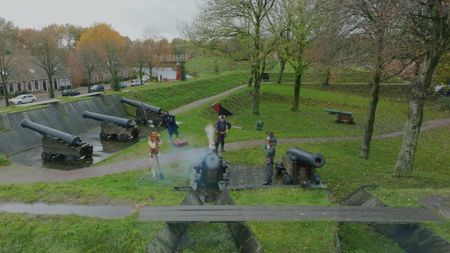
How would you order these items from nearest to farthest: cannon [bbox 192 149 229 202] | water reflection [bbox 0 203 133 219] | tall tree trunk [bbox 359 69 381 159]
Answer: water reflection [bbox 0 203 133 219] → cannon [bbox 192 149 229 202] → tall tree trunk [bbox 359 69 381 159]

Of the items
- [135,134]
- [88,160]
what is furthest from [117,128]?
[88,160]

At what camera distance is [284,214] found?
845 cm

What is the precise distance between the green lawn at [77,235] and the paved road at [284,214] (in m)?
0.40

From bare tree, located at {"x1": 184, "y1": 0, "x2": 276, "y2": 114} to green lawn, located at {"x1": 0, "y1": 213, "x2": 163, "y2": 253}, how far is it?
1962 cm

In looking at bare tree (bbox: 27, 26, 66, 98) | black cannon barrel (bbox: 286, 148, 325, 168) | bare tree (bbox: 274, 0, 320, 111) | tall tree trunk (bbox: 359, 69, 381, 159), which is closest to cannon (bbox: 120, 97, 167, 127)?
bare tree (bbox: 274, 0, 320, 111)

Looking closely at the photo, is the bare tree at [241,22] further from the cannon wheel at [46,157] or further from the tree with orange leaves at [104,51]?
the tree with orange leaves at [104,51]

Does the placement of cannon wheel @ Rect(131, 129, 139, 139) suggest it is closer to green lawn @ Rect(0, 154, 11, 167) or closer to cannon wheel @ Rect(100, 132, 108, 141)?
cannon wheel @ Rect(100, 132, 108, 141)

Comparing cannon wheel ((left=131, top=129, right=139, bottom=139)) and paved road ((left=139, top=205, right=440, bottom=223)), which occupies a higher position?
paved road ((left=139, top=205, right=440, bottom=223))

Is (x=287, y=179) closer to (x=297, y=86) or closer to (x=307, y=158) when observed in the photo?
(x=307, y=158)

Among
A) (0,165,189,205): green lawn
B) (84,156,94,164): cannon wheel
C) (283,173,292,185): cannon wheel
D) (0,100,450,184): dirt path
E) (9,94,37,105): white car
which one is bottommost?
(9,94,37,105): white car

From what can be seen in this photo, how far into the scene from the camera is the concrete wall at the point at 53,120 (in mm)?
18531

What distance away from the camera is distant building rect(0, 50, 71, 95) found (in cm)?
4847

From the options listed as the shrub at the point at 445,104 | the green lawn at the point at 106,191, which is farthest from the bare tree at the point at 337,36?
the shrub at the point at 445,104

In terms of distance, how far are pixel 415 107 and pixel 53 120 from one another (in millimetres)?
19504
